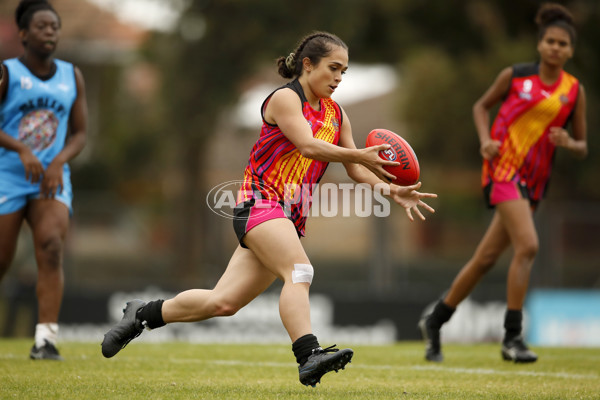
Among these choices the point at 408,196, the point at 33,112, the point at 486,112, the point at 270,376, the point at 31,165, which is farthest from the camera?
the point at 486,112

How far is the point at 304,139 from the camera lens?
5.12 metres

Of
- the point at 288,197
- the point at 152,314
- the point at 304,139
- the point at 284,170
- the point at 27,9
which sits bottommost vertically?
the point at 152,314

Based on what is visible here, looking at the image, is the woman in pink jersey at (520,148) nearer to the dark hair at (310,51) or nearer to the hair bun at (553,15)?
the hair bun at (553,15)

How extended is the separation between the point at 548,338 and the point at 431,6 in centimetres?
1121

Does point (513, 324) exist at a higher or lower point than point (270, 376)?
higher

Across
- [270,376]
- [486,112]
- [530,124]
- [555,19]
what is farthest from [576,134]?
[270,376]

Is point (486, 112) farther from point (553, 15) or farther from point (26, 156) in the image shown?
point (26, 156)

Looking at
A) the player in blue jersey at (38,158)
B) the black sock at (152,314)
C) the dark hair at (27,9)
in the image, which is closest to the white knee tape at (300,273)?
the black sock at (152,314)

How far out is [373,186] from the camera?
18.2ft

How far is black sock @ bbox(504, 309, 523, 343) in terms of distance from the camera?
7.06 meters

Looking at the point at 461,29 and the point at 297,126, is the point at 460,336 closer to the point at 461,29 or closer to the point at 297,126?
the point at 297,126

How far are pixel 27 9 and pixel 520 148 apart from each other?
13.2 ft

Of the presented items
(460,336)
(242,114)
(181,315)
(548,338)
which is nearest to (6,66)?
(181,315)

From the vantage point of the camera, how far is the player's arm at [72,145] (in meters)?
6.66
